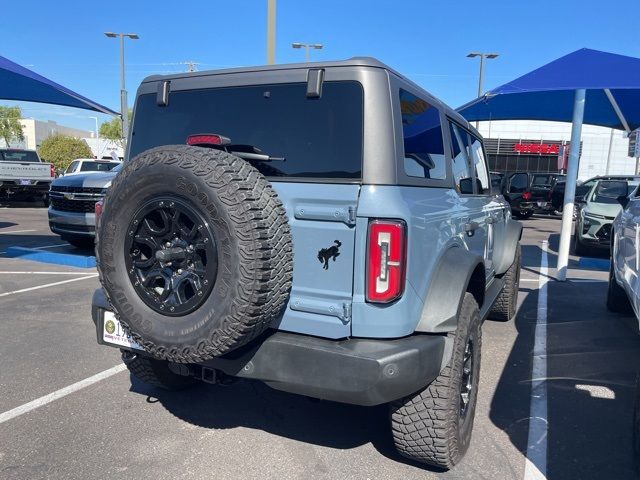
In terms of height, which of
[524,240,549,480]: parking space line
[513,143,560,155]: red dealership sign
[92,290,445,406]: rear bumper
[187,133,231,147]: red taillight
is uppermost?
[513,143,560,155]: red dealership sign

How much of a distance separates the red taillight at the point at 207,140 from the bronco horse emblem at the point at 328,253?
0.76 meters

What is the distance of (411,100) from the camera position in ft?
8.91

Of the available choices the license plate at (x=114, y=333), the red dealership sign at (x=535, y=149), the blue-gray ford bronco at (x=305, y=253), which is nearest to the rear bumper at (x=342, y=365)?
the blue-gray ford bronco at (x=305, y=253)

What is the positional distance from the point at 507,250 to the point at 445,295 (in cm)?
280

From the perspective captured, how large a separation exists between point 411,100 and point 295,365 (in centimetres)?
152

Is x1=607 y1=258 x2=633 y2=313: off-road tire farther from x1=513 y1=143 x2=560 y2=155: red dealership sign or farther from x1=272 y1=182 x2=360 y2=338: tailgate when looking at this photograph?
x1=513 y1=143 x2=560 y2=155: red dealership sign

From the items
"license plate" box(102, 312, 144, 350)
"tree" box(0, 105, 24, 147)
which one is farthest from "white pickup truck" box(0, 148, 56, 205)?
"tree" box(0, 105, 24, 147)

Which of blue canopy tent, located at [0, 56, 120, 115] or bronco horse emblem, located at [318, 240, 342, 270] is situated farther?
blue canopy tent, located at [0, 56, 120, 115]

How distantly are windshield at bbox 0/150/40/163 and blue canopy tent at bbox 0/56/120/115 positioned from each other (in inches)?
350

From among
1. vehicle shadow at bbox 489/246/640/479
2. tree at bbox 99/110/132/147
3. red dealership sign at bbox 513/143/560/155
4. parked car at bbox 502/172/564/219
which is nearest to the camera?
vehicle shadow at bbox 489/246/640/479

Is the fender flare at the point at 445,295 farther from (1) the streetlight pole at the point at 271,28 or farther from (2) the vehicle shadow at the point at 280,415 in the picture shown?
(1) the streetlight pole at the point at 271,28

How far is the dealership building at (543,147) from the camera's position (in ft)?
110

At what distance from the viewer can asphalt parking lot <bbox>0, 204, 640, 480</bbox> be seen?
107 inches

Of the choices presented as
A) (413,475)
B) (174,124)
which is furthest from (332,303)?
(174,124)
